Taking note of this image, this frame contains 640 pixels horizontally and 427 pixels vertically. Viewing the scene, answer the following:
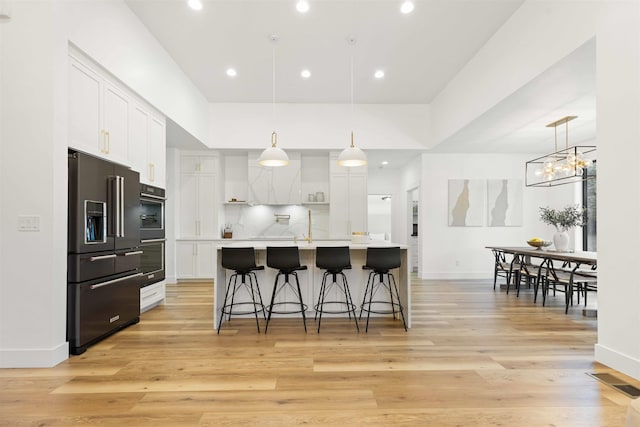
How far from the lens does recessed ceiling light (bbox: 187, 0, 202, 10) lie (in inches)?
145

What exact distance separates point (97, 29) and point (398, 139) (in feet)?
16.6

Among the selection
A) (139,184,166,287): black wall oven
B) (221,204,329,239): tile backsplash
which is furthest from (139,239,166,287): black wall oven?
(221,204,329,239): tile backsplash

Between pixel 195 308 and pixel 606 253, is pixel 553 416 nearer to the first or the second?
pixel 606 253

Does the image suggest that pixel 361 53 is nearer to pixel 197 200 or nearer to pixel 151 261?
pixel 151 261

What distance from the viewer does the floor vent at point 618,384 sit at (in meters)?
2.27

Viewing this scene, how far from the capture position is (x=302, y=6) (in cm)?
373

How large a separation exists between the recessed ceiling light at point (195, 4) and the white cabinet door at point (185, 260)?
169 inches

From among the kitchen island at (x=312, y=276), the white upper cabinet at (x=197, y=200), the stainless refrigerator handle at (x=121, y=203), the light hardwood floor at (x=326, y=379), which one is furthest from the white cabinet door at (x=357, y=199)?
the stainless refrigerator handle at (x=121, y=203)

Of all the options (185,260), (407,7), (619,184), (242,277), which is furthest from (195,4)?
(185,260)

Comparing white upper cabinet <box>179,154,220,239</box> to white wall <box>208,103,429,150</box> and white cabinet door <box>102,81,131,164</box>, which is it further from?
white cabinet door <box>102,81,131,164</box>

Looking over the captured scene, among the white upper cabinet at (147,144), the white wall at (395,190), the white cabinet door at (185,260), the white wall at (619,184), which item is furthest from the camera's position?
the white wall at (395,190)

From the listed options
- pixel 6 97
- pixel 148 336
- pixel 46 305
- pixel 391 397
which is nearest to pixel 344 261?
pixel 391 397

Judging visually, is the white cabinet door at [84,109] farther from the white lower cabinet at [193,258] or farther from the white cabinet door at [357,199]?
the white cabinet door at [357,199]

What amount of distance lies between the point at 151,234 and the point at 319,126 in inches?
146
